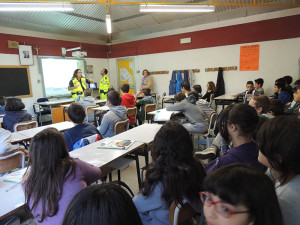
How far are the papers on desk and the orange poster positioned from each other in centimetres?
535

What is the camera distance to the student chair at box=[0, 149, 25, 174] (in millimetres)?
1959

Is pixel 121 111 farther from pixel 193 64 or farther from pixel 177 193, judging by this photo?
pixel 193 64

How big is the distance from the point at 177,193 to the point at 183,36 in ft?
22.9

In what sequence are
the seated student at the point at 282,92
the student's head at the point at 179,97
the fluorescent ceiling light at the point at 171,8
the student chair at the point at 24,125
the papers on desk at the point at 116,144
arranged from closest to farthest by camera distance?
the papers on desk at the point at 116,144
the student chair at the point at 24,125
the student's head at the point at 179,97
the fluorescent ceiling light at the point at 171,8
the seated student at the point at 282,92

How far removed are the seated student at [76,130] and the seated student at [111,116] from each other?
26.8 inches

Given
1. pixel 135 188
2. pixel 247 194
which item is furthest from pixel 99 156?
pixel 247 194

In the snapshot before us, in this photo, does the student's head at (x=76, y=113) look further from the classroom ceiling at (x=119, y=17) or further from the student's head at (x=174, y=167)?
the classroom ceiling at (x=119, y=17)

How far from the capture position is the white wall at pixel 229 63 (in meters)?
5.68

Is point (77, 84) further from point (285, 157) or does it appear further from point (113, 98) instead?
point (285, 157)

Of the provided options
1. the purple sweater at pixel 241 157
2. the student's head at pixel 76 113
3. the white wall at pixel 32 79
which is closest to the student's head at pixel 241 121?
the purple sweater at pixel 241 157

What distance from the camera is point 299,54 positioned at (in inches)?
217

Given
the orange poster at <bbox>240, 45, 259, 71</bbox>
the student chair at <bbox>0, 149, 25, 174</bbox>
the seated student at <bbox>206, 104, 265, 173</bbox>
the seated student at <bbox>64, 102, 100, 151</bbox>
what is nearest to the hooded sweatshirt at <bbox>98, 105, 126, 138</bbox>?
the seated student at <bbox>64, 102, 100, 151</bbox>

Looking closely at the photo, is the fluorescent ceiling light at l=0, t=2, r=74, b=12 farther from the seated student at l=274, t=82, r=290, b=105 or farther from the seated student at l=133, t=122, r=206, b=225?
the seated student at l=274, t=82, r=290, b=105

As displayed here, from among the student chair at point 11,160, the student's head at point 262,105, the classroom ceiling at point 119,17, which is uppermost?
the classroom ceiling at point 119,17
